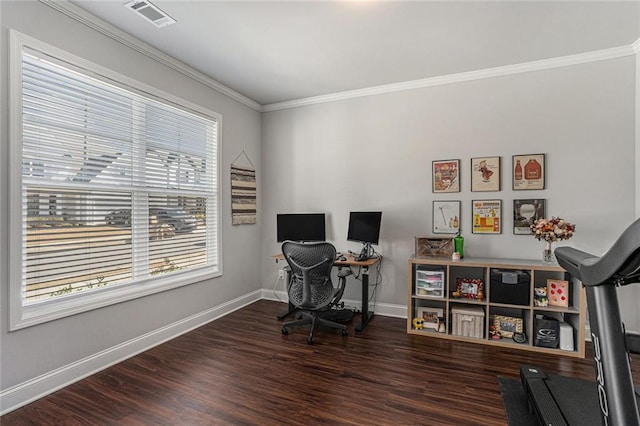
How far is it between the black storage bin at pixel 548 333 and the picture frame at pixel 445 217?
1162 mm

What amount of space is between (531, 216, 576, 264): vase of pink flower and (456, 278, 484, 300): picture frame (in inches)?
25.1

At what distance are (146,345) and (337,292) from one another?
1.86 m

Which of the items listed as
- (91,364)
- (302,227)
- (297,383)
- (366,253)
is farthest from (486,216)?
(91,364)

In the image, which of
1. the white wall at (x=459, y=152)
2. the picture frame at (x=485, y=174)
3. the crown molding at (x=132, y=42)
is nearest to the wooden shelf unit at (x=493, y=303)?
the white wall at (x=459, y=152)

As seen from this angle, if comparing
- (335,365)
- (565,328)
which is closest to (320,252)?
(335,365)

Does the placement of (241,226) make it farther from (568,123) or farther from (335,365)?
(568,123)

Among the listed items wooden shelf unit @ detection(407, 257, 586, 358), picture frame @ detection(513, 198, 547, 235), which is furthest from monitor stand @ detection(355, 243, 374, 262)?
picture frame @ detection(513, 198, 547, 235)

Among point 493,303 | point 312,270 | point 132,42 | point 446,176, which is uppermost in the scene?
point 132,42

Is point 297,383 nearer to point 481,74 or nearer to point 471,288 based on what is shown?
point 471,288

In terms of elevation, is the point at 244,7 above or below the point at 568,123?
above

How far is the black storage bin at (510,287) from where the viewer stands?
2.97m

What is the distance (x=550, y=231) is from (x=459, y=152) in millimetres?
1205

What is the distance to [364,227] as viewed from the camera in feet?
12.1

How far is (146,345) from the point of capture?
2.95 meters
